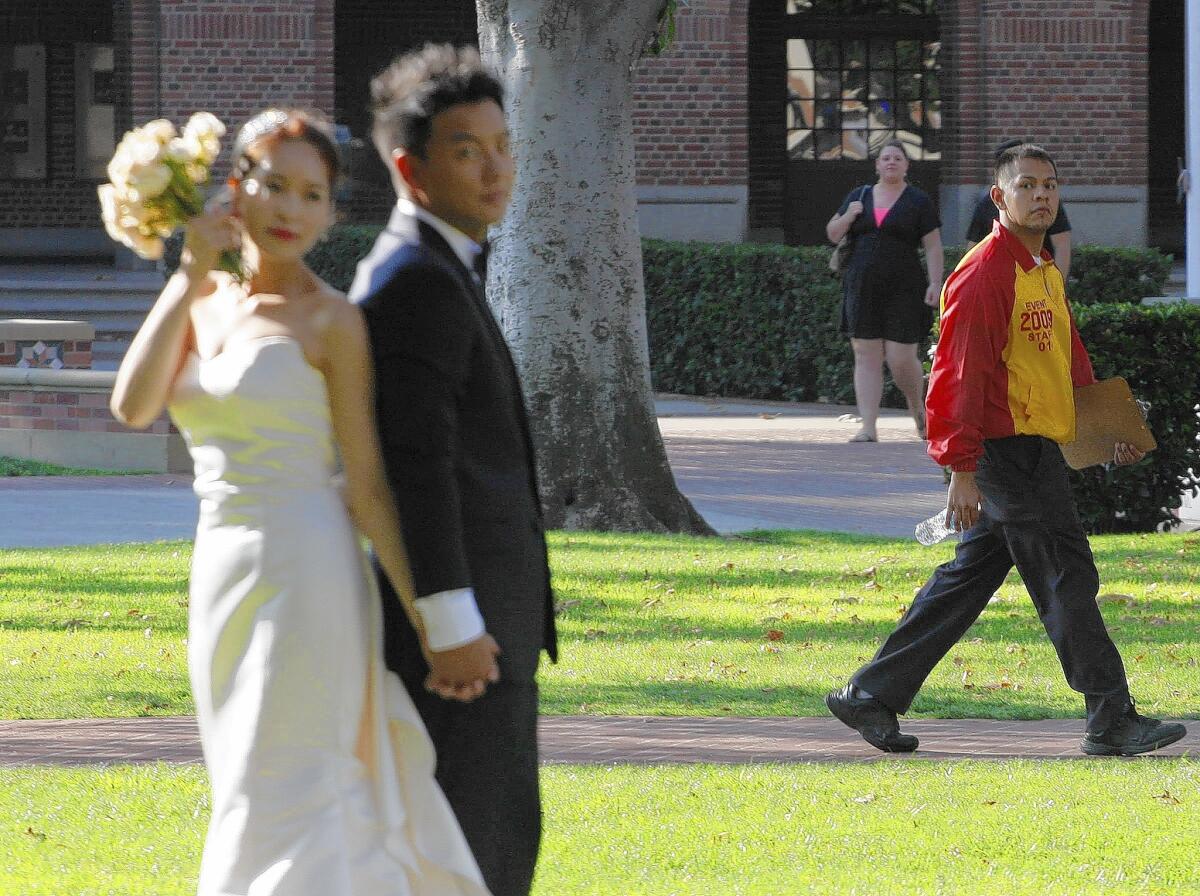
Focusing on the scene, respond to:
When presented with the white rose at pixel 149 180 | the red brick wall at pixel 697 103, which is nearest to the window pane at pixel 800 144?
the red brick wall at pixel 697 103

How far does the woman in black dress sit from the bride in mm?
10043

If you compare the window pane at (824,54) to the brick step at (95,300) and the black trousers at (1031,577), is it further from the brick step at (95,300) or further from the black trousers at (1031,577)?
the black trousers at (1031,577)

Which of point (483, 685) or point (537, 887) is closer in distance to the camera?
point (483, 685)

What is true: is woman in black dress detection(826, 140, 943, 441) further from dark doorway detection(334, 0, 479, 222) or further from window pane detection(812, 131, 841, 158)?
window pane detection(812, 131, 841, 158)

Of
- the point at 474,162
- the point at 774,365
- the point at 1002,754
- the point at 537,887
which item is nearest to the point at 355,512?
the point at 474,162

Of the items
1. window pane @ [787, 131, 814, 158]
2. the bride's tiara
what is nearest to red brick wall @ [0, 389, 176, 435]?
the bride's tiara

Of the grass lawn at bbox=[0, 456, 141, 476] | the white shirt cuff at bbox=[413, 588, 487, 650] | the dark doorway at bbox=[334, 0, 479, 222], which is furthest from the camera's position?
the dark doorway at bbox=[334, 0, 479, 222]

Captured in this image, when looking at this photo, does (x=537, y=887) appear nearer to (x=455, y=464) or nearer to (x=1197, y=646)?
(x=455, y=464)

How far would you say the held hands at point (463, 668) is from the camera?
322cm

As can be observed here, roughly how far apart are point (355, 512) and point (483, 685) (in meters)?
0.35

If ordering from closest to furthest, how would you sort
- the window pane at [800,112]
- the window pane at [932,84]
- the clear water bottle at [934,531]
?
1. the clear water bottle at [934,531]
2. the window pane at [932,84]
3. the window pane at [800,112]

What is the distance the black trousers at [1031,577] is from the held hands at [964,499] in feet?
0.15

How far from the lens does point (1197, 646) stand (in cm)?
752

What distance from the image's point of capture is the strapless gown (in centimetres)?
323
